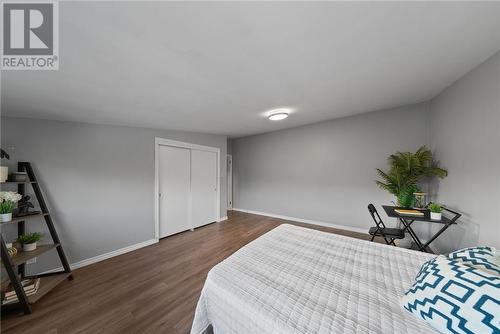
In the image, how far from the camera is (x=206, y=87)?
5.84 feet

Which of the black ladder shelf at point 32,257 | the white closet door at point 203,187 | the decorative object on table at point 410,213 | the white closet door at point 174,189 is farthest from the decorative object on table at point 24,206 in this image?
the decorative object on table at point 410,213

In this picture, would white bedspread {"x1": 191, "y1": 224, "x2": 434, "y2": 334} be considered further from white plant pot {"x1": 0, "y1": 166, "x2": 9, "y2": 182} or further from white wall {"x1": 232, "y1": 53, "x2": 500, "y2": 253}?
white plant pot {"x1": 0, "y1": 166, "x2": 9, "y2": 182}

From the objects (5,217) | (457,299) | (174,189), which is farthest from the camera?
(174,189)

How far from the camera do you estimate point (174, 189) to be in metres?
3.55

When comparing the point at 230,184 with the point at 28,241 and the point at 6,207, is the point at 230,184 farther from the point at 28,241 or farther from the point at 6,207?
the point at 6,207

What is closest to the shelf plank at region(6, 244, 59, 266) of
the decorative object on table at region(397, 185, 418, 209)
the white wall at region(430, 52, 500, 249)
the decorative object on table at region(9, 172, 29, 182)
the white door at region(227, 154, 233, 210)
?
the decorative object on table at region(9, 172, 29, 182)

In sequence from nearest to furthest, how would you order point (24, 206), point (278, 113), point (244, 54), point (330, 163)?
point (244, 54) < point (24, 206) < point (278, 113) < point (330, 163)

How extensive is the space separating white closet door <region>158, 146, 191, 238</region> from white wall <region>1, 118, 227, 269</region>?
0.22 metres

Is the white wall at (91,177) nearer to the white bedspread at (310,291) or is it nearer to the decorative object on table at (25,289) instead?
the decorative object on table at (25,289)

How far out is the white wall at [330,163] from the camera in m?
3.13

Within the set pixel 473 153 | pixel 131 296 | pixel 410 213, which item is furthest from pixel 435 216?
pixel 131 296

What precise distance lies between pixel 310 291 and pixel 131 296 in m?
2.00

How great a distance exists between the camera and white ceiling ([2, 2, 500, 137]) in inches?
38.0

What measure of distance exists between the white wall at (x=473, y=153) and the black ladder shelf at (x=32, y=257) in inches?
172
